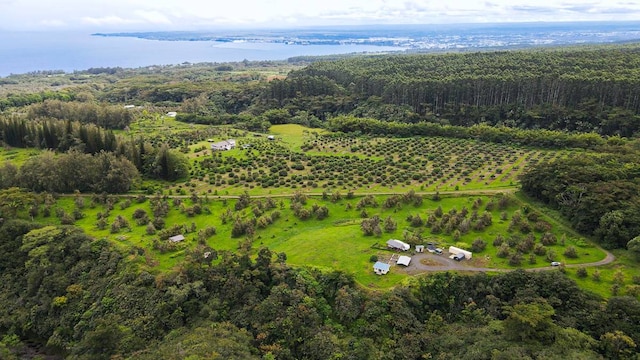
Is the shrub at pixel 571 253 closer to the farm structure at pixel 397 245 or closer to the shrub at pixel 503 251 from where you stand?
the shrub at pixel 503 251

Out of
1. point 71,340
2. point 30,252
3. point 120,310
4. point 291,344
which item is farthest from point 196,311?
point 30,252

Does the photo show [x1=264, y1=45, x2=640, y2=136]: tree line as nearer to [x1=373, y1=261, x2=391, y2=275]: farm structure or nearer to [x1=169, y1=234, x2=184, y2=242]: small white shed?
[x1=373, y1=261, x2=391, y2=275]: farm structure

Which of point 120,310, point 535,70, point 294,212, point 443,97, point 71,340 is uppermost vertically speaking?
point 535,70

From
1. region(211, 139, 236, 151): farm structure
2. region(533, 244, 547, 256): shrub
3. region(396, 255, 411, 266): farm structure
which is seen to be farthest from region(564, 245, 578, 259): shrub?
region(211, 139, 236, 151): farm structure

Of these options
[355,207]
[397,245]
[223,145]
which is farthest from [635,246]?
[223,145]

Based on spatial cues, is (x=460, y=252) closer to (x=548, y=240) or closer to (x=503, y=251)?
(x=503, y=251)

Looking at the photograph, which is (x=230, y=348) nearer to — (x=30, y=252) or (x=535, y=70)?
(x=30, y=252)
